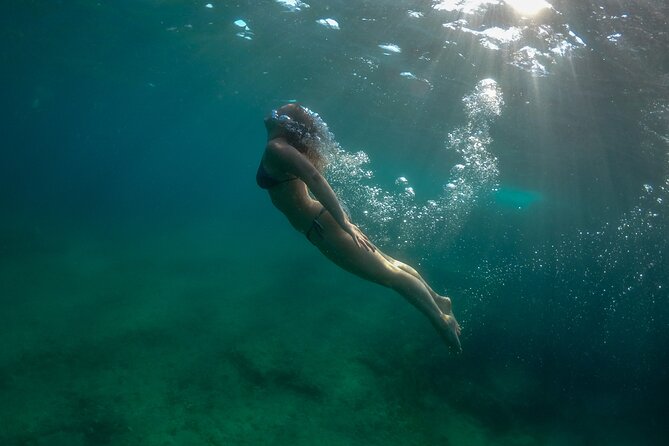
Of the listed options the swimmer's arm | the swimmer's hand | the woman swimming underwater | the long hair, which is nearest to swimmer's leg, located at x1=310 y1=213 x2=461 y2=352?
the woman swimming underwater

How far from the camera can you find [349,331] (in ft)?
41.1

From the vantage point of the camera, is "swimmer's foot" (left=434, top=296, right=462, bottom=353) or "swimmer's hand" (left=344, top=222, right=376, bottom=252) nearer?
"swimmer's hand" (left=344, top=222, right=376, bottom=252)

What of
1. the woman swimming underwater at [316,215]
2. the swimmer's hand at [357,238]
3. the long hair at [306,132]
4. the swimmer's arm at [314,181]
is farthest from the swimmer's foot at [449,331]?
the long hair at [306,132]

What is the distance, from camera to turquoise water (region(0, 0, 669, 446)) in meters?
8.34

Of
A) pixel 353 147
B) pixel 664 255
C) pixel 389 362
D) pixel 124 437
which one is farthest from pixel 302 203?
pixel 664 255

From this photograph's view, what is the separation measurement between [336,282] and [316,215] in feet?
44.3

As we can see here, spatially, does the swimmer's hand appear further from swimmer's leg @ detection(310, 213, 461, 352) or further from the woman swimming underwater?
swimmer's leg @ detection(310, 213, 461, 352)

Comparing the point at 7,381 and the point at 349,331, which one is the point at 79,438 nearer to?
the point at 7,381

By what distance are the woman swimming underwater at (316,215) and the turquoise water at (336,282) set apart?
0.94 metres

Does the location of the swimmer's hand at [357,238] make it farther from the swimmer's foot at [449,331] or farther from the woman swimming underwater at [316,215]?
the swimmer's foot at [449,331]

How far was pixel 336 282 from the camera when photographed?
1823cm

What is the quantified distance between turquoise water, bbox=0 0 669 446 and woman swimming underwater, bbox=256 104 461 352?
0.94 meters

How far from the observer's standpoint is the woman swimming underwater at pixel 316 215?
15.6 ft

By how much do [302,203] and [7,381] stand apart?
7.85m
